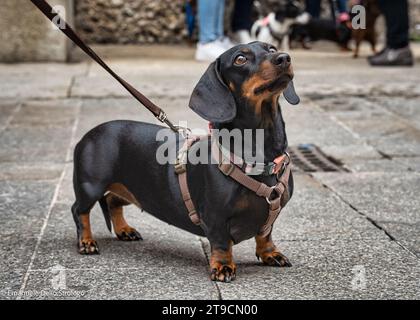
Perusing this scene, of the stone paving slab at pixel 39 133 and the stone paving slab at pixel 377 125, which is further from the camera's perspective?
the stone paving slab at pixel 377 125

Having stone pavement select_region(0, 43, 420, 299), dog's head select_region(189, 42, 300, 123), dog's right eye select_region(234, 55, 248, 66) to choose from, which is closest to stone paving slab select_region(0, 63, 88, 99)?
stone pavement select_region(0, 43, 420, 299)

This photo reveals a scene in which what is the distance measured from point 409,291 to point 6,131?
3905mm

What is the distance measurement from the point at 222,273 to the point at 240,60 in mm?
825

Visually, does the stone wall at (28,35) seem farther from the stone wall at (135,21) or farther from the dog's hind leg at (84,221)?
the dog's hind leg at (84,221)

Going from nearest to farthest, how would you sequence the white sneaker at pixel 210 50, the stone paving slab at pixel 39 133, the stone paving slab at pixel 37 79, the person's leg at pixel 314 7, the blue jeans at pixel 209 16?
1. the stone paving slab at pixel 39 133
2. the stone paving slab at pixel 37 79
3. the blue jeans at pixel 209 16
4. the white sneaker at pixel 210 50
5. the person's leg at pixel 314 7

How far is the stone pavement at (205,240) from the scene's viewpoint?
339cm

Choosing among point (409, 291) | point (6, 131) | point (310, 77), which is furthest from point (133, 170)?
point (310, 77)

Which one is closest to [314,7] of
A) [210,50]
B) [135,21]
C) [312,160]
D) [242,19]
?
[242,19]

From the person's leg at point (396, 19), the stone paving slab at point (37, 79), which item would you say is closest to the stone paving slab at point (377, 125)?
the person's leg at point (396, 19)

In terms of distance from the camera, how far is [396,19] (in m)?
9.05

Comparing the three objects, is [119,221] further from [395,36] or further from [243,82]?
[395,36]

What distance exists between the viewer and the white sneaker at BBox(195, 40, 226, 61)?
9.17 metres

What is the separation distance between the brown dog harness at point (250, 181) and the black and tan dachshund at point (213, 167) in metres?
0.02

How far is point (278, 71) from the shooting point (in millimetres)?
3141
